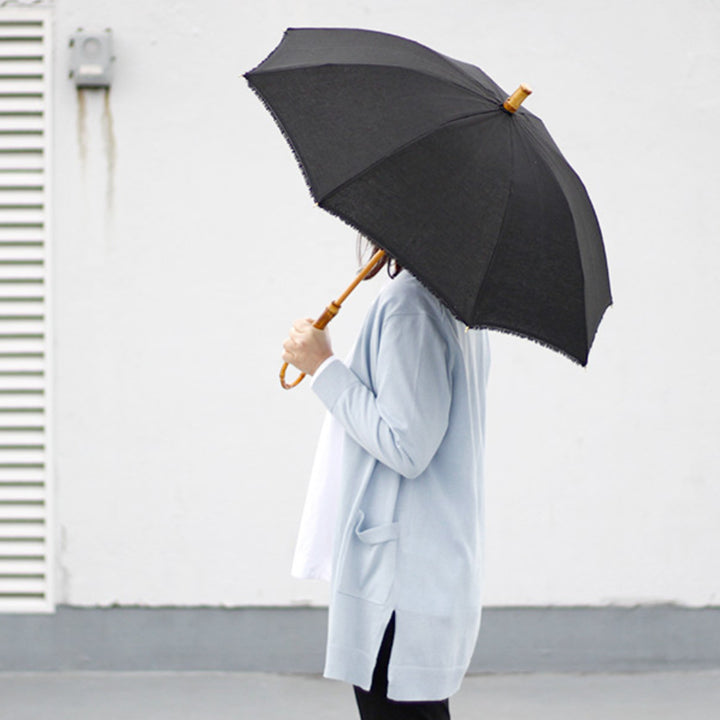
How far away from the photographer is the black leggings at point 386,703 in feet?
7.21

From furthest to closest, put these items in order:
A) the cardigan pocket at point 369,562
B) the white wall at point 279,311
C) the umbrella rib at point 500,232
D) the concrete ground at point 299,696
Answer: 1. the white wall at point 279,311
2. the concrete ground at point 299,696
3. the cardigan pocket at point 369,562
4. the umbrella rib at point 500,232

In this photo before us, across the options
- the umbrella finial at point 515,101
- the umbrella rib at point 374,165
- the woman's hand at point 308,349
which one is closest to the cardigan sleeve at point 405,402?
the woman's hand at point 308,349

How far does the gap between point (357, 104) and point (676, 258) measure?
2729mm

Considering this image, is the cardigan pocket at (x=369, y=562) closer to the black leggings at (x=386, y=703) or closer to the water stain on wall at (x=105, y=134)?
the black leggings at (x=386, y=703)

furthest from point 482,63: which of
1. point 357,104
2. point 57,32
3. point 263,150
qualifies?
point 357,104

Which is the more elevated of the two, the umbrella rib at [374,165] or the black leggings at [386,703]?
the umbrella rib at [374,165]

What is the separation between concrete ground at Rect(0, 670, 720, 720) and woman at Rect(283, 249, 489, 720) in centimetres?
203

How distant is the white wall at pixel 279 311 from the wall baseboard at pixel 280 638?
8 centimetres

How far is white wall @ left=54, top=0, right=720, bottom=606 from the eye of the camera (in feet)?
14.3

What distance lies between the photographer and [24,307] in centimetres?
440

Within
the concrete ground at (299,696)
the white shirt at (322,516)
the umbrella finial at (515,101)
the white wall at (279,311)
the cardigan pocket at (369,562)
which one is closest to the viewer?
the umbrella finial at (515,101)

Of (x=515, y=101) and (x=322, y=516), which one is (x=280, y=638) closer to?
(x=322, y=516)

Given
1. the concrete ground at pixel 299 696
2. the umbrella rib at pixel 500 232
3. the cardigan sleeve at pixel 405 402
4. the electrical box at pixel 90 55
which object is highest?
the electrical box at pixel 90 55

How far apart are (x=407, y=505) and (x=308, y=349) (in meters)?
0.39
